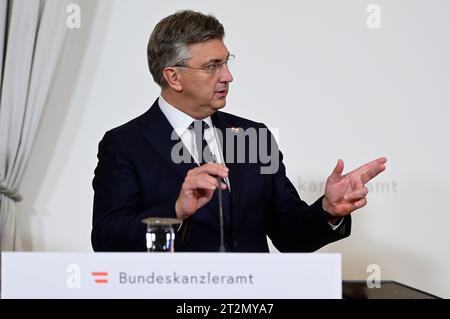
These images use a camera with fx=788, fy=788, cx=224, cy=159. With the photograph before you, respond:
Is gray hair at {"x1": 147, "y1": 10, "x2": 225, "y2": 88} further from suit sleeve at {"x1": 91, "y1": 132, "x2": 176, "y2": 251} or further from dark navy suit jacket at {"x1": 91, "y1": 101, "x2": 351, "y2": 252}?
suit sleeve at {"x1": 91, "y1": 132, "x2": 176, "y2": 251}

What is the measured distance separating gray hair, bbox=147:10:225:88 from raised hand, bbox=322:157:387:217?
25.6 inches

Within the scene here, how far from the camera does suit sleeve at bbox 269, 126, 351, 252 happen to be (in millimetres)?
2340

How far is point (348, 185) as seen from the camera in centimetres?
224

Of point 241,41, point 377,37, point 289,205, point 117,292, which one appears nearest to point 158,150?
point 289,205

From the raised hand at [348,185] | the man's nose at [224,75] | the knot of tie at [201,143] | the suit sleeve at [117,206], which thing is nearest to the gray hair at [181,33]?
the man's nose at [224,75]

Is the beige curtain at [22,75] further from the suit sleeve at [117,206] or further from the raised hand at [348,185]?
the raised hand at [348,185]

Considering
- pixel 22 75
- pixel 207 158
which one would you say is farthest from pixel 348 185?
pixel 22 75

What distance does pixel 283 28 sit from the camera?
3559 millimetres

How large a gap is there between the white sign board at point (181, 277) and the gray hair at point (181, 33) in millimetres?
1066

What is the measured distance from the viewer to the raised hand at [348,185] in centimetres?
222

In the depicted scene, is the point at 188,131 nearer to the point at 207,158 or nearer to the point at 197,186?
the point at 207,158

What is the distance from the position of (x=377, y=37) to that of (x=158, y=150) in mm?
1509

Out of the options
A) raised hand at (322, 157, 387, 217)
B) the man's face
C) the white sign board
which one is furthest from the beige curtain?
the white sign board

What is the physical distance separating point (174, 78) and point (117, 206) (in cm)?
51
